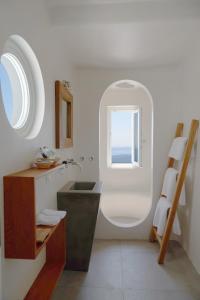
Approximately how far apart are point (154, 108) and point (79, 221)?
1712 mm

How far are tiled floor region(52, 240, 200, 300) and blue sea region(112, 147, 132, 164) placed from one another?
2.79 meters

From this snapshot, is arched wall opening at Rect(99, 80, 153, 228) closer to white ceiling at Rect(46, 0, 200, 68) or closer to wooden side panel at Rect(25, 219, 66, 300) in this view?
white ceiling at Rect(46, 0, 200, 68)

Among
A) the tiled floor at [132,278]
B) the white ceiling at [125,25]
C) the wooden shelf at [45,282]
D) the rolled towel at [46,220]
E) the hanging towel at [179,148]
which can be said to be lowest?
the tiled floor at [132,278]

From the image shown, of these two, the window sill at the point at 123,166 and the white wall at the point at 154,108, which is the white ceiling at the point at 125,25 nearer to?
the white wall at the point at 154,108

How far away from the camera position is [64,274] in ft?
7.76

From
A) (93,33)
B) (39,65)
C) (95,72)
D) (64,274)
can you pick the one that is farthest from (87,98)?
(64,274)

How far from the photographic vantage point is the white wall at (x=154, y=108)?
10.4ft

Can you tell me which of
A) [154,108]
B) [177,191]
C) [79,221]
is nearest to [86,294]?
[79,221]

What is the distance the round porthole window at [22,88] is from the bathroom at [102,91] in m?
0.07

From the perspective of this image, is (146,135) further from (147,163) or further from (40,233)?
(40,233)

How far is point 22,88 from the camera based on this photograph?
74.8 inches

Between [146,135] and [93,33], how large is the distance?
10.3 ft

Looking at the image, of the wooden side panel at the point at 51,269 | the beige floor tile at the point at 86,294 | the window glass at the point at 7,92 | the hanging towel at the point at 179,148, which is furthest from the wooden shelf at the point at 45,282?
the hanging towel at the point at 179,148

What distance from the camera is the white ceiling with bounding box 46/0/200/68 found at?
79.3 inches
